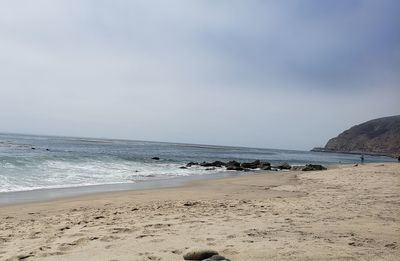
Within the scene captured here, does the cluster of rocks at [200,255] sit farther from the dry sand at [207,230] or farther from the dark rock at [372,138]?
the dark rock at [372,138]

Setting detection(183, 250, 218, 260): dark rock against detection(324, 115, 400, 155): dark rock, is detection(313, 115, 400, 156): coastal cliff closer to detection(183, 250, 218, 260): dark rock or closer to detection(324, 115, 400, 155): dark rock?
detection(324, 115, 400, 155): dark rock

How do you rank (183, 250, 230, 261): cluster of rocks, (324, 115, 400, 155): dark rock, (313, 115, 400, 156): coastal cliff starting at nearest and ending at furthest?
(183, 250, 230, 261): cluster of rocks < (313, 115, 400, 156): coastal cliff < (324, 115, 400, 155): dark rock

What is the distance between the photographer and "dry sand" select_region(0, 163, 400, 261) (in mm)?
5434

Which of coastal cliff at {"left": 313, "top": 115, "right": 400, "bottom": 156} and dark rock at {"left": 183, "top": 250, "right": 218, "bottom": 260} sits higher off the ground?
coastal cliff at {"left": 313, "top": 115, "right": 400, "bottom": 156}

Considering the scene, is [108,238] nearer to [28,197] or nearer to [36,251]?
[36,251]

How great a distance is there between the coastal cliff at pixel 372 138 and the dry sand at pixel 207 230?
494 feet

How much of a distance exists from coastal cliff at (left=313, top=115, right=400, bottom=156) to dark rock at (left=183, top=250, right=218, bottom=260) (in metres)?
155

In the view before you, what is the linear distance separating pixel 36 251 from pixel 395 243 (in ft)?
18.2

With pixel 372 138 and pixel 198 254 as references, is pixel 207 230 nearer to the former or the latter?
pixel 198 254

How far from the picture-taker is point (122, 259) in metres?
5.17

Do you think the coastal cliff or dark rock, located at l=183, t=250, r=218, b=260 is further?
the coastal cliff

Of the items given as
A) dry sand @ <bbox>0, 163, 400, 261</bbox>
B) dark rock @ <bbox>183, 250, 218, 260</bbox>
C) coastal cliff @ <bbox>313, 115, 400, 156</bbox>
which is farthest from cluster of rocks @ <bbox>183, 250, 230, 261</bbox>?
coastal cliff @ <bbox>313, 115, 400, 156</bbox>

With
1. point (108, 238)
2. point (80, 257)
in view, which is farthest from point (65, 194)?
point (80, 257)

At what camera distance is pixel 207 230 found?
22.5 feet
